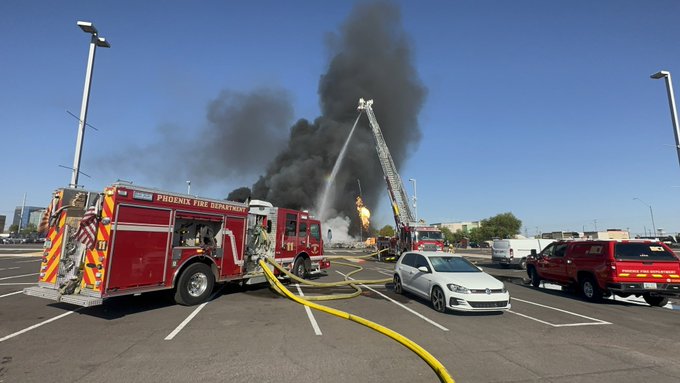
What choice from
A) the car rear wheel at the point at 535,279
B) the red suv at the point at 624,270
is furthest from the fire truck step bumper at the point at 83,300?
the car rear wheel at the point at 535,279

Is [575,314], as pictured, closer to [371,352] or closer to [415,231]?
[371,352]

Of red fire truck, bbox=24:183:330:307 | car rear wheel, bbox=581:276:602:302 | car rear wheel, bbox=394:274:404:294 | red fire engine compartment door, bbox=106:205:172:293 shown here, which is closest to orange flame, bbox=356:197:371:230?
car rear wheel, bbox=394:274:404:294

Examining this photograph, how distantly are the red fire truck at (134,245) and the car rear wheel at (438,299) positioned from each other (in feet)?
19.0

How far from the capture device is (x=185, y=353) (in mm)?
5387

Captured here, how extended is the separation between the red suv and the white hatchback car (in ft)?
14.3

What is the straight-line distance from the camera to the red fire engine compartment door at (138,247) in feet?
24.0

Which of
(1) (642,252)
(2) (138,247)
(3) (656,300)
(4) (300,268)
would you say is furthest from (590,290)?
(2) (138,247)

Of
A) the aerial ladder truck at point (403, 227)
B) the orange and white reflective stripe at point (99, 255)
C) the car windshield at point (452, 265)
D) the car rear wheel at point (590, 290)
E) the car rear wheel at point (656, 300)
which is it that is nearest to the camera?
the orange and white reflective stripe at point (99, 255)

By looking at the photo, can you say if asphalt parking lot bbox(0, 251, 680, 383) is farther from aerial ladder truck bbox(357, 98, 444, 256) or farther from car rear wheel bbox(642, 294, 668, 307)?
aerial ladder truck bbox(357, 98, 444, 256)

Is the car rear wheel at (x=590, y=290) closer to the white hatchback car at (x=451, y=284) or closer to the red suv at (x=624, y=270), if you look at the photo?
the red suv at (x=624, y=270)

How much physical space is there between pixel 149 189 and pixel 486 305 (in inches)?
327

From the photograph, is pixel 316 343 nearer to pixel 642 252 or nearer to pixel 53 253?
pixel 53 253

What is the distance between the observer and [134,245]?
765 cm

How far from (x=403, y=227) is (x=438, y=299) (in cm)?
1675
